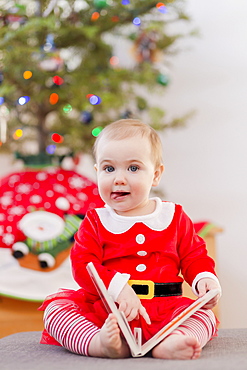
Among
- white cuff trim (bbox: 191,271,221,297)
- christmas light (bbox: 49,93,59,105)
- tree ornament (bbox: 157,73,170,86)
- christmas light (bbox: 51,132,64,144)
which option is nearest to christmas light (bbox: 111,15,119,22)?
tree ornament (bbox: 157,73,170,86)

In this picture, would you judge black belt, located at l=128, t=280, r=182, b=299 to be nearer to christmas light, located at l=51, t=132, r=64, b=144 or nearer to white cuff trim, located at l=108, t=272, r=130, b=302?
white cuff trim, located at l=108, t=272, r=130, b=302

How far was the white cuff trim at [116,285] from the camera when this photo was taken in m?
0.89

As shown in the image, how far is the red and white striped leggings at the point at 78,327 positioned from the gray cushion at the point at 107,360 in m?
0.02

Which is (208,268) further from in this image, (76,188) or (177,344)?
(76,188)

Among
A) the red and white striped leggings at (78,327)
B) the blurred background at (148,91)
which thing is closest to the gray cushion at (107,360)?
the red and white striped leggings at (78,327)

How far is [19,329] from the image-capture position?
1.52m

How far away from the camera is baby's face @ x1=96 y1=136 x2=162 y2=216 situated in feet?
3.13

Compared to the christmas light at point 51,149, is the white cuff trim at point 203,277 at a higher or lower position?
lower

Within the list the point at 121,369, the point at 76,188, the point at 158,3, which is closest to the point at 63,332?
the point at 121,369

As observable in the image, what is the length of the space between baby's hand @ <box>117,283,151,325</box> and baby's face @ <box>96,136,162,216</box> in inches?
6.4

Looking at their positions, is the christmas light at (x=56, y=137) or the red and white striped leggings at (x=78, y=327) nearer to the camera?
the red and white striped leggings at (x=78, y=327)

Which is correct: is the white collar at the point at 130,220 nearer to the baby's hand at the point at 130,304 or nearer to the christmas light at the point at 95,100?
the baby's hand at the point at 130,304

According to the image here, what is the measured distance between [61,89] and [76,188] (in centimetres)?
35

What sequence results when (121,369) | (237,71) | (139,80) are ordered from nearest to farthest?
(121,369)
(139,80)
(237,71)
